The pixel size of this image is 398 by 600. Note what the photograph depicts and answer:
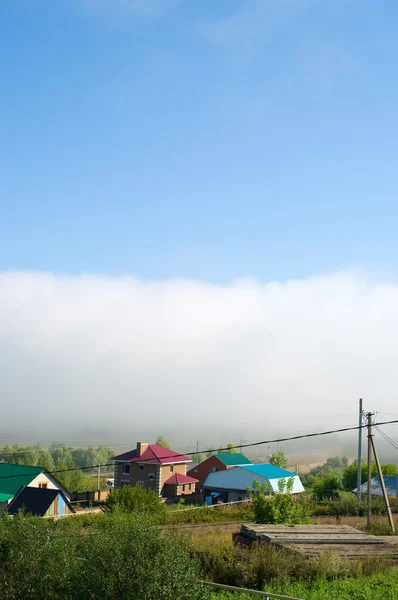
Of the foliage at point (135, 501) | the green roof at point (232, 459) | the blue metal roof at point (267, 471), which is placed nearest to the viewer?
the foliage at point (135, 501)

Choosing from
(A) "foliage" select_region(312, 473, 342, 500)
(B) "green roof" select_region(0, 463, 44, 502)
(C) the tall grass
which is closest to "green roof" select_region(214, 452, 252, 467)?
(A) "foliage" select_region(312, 473, 342, 500)

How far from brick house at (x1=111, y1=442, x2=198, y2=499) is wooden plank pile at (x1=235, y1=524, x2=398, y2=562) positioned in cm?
4227

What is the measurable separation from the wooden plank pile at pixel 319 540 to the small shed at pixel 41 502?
84.4ft

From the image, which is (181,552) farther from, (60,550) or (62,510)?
(62,510)

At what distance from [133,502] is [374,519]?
50.0 ft

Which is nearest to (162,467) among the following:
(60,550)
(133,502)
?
(133,502)

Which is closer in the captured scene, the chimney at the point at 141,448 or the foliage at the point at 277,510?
the foliage at the point at 277,510

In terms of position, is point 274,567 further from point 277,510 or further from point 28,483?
point 28,483

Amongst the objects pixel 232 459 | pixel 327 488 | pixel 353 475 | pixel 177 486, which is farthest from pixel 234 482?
pixel 353 475

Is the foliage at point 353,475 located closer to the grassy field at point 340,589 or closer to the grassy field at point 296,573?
the grassy field at point 296,573

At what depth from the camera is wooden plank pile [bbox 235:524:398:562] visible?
819 inches

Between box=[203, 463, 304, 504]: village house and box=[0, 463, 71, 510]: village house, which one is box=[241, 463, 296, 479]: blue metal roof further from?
box=[0, 463, 71, 510]: village house

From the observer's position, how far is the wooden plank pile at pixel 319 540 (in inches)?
819

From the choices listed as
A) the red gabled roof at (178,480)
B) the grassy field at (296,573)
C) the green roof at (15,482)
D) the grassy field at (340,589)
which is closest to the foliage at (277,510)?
the grassy field at (296,573)
